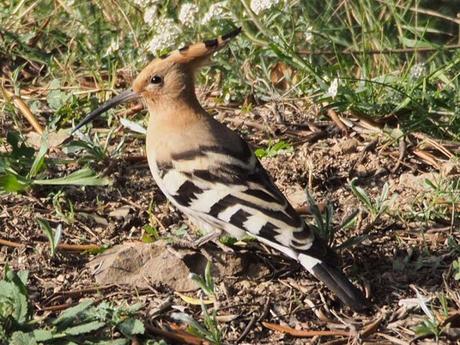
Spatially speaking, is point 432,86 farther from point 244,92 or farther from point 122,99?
point 122,99

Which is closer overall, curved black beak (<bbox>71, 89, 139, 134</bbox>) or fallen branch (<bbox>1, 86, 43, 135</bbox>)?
curved black beak (<bbox>71, 89, 139, 134</bbox>)

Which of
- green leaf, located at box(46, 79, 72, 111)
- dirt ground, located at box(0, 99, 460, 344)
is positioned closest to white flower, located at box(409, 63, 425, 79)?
dirt ground, located at box(0, 99, 460, 344)

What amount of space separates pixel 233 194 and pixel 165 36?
112cm

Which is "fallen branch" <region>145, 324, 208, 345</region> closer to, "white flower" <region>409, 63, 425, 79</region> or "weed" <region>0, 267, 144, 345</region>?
"weed" <region>0, 267, 144, 345</region>

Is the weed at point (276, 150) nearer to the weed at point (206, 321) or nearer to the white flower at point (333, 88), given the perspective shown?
the white flower at point (333, 88)

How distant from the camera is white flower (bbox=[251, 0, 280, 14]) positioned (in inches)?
154

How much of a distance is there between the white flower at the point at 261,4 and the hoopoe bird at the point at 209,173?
1.09ft

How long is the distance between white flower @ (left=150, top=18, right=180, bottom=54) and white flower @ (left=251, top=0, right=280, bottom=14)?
37 centimetres

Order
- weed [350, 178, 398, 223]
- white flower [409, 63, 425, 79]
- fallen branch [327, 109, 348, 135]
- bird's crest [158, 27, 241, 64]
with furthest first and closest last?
white flower [409, 63, 425, 79] → fallen branch [327, 109, 348, 135] → bird's crest [158, 27, 241, 64] → weed [350, 178, 398, 223]

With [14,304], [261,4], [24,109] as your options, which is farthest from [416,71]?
[14,304]

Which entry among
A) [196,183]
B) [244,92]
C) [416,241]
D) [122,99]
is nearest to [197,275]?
[196,183]

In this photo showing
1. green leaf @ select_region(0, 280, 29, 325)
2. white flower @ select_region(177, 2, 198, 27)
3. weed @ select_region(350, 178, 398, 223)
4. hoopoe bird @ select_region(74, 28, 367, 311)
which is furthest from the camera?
white flower @ select_region(177, 2, 198, 27)

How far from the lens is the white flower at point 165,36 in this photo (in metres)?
4.10

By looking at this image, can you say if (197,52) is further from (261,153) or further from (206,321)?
(206,321)
